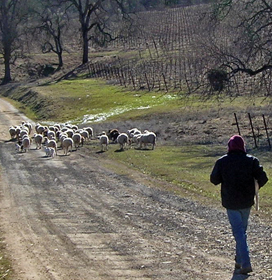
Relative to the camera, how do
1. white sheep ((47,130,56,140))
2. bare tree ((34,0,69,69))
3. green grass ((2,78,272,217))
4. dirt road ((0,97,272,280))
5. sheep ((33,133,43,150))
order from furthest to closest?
bare tree ((34,0,69,69))
white sheep ((47,130,56,140))
sheep ((33,133,43,150))
green grass ((2,78,272,217))
dirt road ((0,97,272,280))

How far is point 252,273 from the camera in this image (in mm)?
9148

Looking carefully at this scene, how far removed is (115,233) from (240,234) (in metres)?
3.77

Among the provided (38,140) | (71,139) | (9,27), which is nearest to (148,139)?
(71,139)

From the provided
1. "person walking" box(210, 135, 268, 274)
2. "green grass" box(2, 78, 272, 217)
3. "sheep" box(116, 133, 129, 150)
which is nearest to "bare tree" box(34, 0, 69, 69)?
"green grass" box(2, 78, 272, 217)

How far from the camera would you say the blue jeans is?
9008 millimetres

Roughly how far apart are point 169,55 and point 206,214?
185ft

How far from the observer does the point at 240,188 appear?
9.11m

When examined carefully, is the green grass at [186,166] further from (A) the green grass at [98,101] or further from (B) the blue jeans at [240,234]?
(A) the green grass at [98,101]

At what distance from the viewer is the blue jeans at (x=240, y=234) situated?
9.01m

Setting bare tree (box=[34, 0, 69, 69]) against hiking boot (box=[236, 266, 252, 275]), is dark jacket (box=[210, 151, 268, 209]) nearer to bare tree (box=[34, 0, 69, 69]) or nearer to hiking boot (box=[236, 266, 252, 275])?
hiking boot (box=[236, 266, 252, 275])

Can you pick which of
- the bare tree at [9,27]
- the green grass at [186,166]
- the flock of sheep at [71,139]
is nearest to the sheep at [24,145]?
the flock of sheep at [71,139]

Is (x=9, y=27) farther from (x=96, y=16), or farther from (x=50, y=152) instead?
(x=50, y=152)

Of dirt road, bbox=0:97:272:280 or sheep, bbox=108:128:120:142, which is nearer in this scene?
dirt road, bbox=0:97:272:280

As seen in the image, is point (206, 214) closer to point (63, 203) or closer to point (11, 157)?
point (63, 203)
